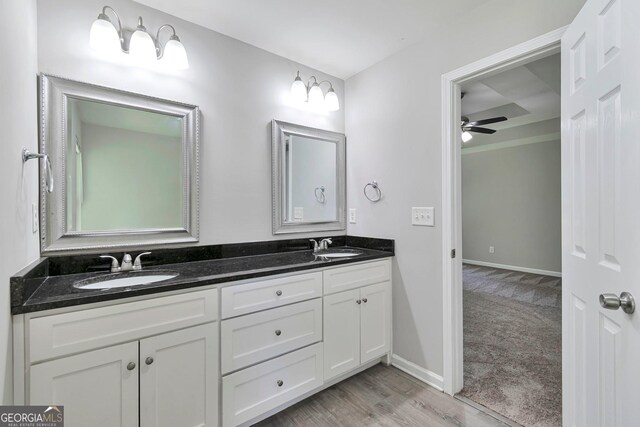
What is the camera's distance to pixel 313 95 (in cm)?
231

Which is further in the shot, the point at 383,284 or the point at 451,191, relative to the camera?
the point at 383,284

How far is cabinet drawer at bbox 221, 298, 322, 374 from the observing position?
1451 mm

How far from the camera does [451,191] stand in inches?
72.7

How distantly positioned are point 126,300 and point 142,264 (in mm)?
492

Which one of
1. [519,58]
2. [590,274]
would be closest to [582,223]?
[590,274]

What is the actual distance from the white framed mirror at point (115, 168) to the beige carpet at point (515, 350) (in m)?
2.13

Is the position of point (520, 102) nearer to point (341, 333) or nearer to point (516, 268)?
point (516, 268)

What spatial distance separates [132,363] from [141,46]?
5.12 feet

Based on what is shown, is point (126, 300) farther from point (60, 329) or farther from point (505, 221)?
point (505, 221)

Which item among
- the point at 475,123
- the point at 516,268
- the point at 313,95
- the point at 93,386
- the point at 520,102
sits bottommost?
the point at 516,268

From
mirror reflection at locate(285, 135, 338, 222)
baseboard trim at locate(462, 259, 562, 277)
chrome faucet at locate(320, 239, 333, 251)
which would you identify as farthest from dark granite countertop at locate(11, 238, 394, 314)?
baseboard trim at locate(462, 259, 562, 277)

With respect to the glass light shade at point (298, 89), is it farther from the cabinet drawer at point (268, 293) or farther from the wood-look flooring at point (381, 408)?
the wood-look flooring at point (381, 408)

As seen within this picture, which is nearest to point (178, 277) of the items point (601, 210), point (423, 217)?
point (423, 217)

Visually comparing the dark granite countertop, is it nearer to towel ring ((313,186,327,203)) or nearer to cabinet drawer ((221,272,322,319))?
cabinet drawer ((221,272,322,319))
